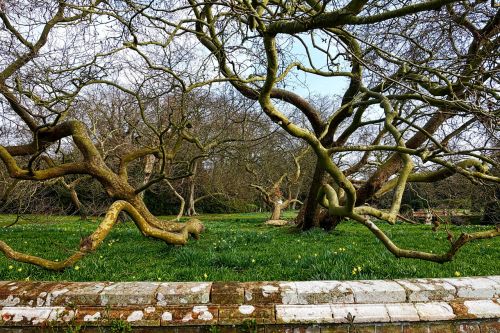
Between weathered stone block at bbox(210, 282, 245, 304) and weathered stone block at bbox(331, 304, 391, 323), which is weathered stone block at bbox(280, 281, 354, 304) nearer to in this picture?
weathered stone block at bbox(331, 304, 391, 323)

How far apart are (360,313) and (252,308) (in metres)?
0.98

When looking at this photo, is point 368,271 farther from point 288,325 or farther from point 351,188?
point 288,325

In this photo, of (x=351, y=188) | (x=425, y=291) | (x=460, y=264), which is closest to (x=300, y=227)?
(x=460, y=264)

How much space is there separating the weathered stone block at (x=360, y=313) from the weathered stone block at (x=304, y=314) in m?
0.07

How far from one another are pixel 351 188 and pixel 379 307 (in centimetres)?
167

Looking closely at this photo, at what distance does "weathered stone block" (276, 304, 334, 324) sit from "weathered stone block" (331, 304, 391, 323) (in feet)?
0.23

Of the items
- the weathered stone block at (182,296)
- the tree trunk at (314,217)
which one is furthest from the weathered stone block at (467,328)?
the tree trunk at (314,217)

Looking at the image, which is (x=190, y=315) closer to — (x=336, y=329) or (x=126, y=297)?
(x=126, y=297)

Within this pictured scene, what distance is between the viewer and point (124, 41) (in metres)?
6.89

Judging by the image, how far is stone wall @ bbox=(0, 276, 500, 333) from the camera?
3.41 m

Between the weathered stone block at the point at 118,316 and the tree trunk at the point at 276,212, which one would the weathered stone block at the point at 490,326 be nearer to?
the weathered stone block at the point at 118,316

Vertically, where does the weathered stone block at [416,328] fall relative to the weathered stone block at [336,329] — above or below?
above

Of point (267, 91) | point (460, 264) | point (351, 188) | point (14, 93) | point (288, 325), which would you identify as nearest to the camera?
point (288, 325)

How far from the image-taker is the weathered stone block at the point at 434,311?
11.3 ft
